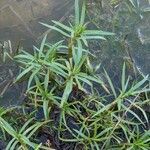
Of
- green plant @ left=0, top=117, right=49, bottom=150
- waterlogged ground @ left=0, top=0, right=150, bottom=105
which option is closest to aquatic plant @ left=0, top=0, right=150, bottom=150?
green plant @ left=0, top=117, right=49, bottom=150

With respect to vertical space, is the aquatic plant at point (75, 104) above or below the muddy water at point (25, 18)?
below

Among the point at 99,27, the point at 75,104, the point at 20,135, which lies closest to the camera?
the point at 20,135

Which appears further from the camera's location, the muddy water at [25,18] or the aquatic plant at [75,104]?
the muddy water at [25,18]

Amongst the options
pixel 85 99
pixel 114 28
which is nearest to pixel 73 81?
pixel 85 99

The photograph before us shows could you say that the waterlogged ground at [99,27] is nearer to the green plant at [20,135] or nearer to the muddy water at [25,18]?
the muddy water at [25,18]

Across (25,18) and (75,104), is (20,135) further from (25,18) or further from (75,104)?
(25,18)

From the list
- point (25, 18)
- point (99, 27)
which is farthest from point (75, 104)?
point (25, 18)

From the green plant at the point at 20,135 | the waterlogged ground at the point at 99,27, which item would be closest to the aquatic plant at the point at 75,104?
the green plant at the point at 20,135

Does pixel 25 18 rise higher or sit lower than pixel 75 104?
higher
